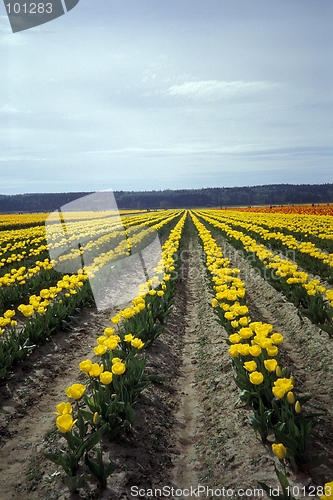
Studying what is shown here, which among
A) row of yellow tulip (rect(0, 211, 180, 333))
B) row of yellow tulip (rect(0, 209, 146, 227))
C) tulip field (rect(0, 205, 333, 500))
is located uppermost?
row of yellow tulip (rect(0, 209, 146, 227))

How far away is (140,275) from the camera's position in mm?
13125

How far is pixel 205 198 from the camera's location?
16675 cm

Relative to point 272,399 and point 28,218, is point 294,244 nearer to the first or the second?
point 272,399

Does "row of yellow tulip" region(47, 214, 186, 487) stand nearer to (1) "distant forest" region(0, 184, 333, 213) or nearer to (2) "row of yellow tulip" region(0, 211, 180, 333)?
(2) "row of yellow tulip" region(0, 211, 180, 333)

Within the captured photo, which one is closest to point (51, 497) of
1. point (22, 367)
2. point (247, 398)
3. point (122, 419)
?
point (122, 419)

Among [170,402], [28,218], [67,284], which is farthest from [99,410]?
[28,218]

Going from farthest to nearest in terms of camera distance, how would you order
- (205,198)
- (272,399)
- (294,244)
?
(205,198) < (294,244) < (272,399)

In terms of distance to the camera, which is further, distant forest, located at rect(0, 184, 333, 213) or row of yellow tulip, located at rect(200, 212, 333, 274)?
distant forest, located at rect(0, 184, 333, 213)

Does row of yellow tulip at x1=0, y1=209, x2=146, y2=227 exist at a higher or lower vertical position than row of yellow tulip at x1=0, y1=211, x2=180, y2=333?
higher

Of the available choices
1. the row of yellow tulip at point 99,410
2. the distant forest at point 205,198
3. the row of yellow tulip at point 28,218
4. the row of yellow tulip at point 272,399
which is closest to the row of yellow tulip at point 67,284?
the row of yellow tulip at point 99,410

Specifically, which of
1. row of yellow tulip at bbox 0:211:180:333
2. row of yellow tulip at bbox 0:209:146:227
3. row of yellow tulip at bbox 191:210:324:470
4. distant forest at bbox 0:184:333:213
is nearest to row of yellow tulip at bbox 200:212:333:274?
row of yellow tulip at bbox 191:210:324:470

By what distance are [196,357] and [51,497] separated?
3.56 metres

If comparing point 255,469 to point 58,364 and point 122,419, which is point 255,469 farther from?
point 58,364

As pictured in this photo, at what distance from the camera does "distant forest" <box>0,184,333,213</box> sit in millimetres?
122688
